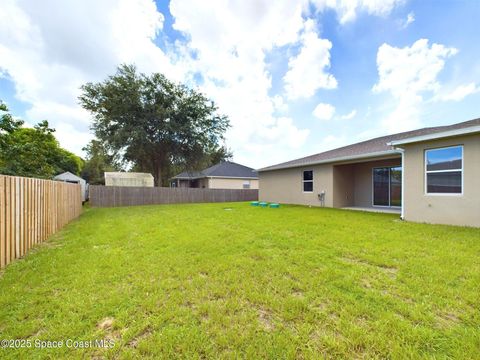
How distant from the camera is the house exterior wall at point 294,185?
Result: 1150 cm

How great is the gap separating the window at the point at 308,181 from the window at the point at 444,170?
19.4 feet

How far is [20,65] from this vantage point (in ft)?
31.4

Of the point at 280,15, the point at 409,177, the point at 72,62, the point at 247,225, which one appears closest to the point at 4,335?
the point at 247,225

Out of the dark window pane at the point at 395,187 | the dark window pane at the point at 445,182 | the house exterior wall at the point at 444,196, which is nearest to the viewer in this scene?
the house exterior wall at the point at 444,196

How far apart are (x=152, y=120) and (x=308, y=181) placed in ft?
41.2

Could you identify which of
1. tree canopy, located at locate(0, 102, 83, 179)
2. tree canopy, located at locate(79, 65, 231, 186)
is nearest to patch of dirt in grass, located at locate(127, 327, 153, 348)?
tree canopy, located at locate(0, 102, 83, 179)

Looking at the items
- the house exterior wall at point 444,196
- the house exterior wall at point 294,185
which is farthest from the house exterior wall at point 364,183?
the house exterior wall at point 444,196

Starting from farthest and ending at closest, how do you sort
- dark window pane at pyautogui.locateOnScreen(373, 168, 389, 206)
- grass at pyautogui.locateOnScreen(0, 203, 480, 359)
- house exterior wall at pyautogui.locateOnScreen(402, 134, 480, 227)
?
dark window pane at pyautogui.locateOnScreen(373, 168, 389, 206) < house exterior wall at pyautogui.locateOnScreen(402, 134, 480, 227) < grass at pyautogui.locateOnScreen(0, 203, 480, 359)

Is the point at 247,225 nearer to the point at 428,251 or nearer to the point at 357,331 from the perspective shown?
the point at 428,251

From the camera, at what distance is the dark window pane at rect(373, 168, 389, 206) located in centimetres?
1060

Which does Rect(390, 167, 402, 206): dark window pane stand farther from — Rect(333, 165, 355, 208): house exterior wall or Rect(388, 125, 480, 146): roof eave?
Rect(388, 125, 480, 146): roof eave

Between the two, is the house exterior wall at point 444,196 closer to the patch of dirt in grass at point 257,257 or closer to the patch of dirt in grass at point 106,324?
the patch of dirt in grass at point 257,257

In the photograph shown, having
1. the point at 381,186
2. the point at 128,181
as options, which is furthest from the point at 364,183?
the point at 128,181

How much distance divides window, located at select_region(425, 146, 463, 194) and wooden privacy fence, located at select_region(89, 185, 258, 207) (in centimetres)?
1417
